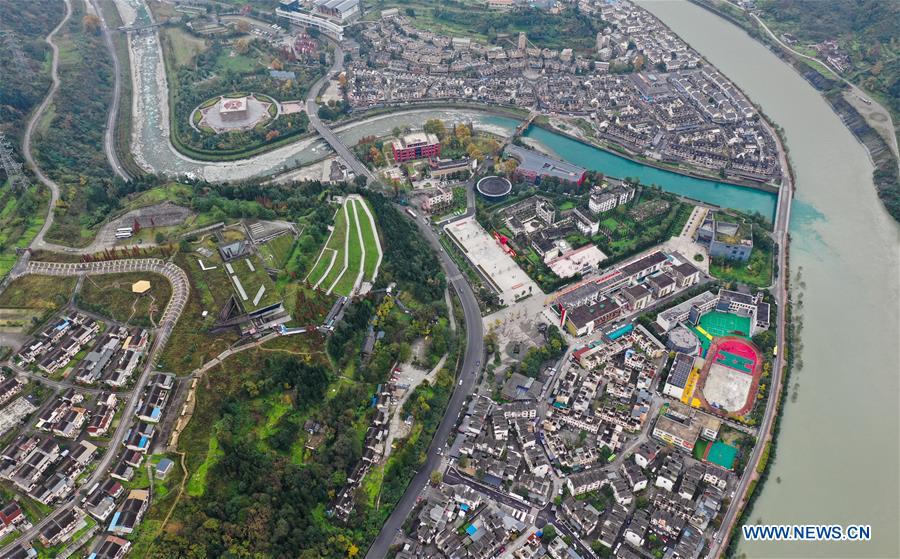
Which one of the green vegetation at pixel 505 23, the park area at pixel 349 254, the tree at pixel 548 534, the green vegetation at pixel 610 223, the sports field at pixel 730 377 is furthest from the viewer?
the green vegetation at pixel 505 23

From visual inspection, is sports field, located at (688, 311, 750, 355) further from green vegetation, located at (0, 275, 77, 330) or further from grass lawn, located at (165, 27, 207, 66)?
grass lawn, located at (165, 27, 207, 66)

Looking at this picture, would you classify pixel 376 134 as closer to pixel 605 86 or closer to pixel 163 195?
pixel 163 195

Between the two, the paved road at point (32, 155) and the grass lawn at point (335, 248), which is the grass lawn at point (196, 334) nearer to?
the grass lawn at point (335, 248)

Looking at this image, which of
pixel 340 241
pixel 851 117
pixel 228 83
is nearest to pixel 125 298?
pixel 340 241

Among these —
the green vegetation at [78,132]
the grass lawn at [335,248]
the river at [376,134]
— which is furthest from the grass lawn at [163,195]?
the grass lawn at [335,248]

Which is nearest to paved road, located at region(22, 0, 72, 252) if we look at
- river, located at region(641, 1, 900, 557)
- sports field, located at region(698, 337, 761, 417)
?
sports field, located at region(698, 337, 761, 417)

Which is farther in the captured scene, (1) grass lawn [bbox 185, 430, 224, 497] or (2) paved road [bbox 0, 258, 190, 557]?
(1) grass lawn [bbox 185, 430, 224, 497]

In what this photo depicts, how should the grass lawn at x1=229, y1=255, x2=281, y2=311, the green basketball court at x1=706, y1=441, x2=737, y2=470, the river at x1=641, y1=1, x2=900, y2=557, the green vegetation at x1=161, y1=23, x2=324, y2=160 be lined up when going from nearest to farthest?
the river at x1=641, y1=1, x2=900, y2=557
the green basketball court at x1=706, y1=441, x2=737, y2=470
the grass lawn at x1=229, y1=255, x2=281, y2=311
the green vegetation at x1=161, y1=23, x2=324, y2=160
